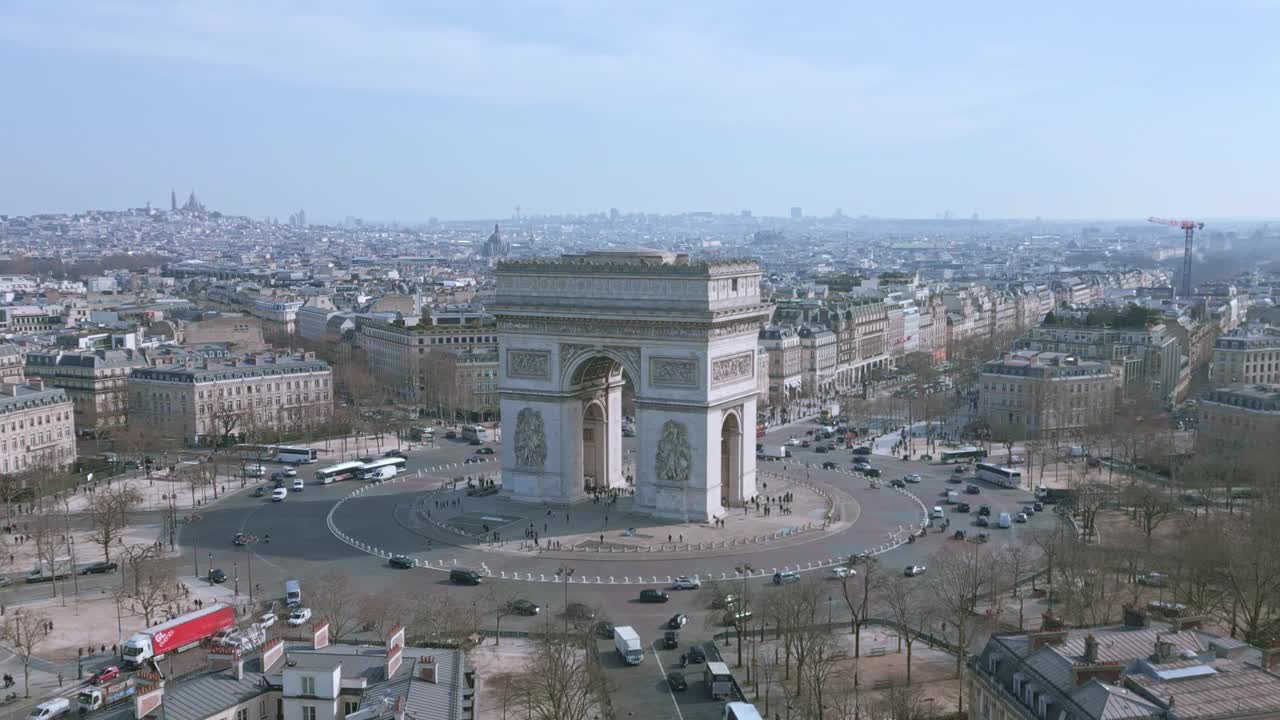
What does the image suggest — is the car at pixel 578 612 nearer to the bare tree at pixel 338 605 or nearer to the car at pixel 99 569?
the bare tree at pixel 338 605

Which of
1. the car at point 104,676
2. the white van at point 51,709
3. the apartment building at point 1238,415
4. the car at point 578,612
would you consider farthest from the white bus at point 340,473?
the apartment building at point 1238,415

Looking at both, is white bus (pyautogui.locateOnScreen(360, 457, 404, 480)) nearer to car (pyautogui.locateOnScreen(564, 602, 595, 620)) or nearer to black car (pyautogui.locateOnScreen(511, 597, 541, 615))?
black car (pyautogui.locateOnScreen(511, 597, 541, 615))

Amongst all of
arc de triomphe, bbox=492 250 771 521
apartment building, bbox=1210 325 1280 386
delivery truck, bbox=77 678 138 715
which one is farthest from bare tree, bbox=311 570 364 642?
apartment building, bbox=1210 325 1280 386

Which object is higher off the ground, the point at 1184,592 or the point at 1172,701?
the point at 1172,701

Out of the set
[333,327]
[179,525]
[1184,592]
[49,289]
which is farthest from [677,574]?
[49,289]

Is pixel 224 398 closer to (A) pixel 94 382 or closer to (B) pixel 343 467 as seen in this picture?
(A) pixel 94 382

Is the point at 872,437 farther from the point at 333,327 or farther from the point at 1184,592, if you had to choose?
the point at 333,327
